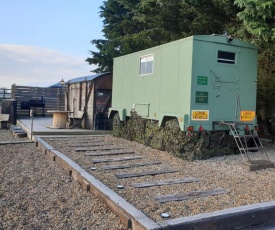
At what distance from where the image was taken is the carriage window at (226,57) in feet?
25.6

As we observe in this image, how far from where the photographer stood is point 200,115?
24.7 feet

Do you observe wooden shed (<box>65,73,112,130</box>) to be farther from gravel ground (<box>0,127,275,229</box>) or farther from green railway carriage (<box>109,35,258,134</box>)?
gravel ground (<box>0,127,275,229</box>)

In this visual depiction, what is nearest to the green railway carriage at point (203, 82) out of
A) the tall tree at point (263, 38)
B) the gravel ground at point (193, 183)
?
the tall tree at point (263, 38)

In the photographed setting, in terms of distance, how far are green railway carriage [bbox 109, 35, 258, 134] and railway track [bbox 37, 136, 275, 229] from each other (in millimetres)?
1243

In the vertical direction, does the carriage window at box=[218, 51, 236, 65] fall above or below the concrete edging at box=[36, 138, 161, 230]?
above

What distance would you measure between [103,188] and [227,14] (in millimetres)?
8111

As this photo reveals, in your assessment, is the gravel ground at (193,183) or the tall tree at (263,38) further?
the tall tree at (263,38)

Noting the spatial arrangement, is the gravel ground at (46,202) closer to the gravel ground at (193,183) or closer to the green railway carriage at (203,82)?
the gravel ground at (193,183)

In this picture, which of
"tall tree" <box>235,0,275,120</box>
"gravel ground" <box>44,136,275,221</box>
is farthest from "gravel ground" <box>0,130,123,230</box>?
"tall tree" <box>235,0,275,120</box>

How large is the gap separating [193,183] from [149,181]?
78cm

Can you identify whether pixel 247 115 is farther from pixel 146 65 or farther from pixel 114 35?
pixel 114 35

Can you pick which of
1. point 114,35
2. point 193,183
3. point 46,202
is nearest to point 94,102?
point 114,35

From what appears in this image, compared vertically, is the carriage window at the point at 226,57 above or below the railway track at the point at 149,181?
above

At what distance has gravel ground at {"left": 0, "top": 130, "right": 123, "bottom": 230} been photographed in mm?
3814
